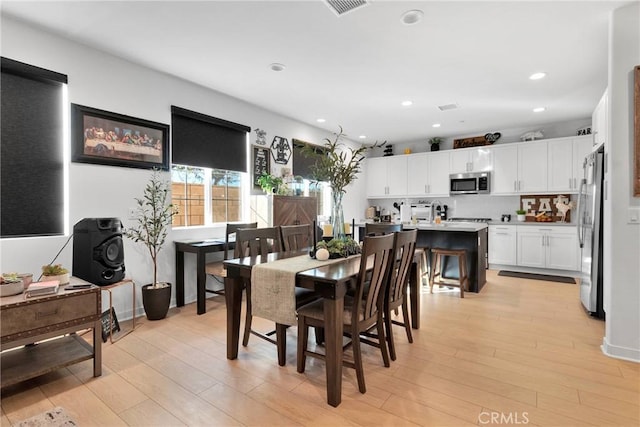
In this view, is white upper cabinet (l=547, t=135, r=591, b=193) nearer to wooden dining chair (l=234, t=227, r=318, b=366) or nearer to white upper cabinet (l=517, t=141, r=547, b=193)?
white upper cabinet (l=517, t=141, r=547, b=193)

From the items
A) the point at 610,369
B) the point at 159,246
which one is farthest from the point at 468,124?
the point at 159,246

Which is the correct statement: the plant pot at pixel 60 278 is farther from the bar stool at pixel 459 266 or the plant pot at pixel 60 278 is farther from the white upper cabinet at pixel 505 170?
the white upper cabinet at pixel 505 170

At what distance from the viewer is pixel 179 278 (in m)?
3.80

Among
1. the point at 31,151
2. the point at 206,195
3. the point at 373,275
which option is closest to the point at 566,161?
the point at 373,275

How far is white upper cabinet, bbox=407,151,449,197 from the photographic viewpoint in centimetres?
668

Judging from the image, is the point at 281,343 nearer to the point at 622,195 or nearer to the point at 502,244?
the point at 622,195

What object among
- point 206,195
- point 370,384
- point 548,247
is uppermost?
point 206,195

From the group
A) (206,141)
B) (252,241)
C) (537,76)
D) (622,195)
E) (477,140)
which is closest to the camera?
(622,195)

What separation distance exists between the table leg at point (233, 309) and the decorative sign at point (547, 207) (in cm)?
575

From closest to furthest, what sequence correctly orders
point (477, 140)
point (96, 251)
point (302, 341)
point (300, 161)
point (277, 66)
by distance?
point (302, 341) < point (96, 251) < point (277, 66) < point (300, 161) < point (477, 140)

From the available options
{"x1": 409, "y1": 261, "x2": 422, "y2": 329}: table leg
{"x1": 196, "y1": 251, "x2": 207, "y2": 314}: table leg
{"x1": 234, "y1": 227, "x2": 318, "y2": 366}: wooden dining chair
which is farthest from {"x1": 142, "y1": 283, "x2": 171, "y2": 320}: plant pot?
{"x1": 409, "y1": 261, "x2": 422, "y2": 329}: table leg

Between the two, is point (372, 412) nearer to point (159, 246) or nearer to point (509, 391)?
point (509, 391)

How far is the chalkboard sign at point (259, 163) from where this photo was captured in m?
4.79

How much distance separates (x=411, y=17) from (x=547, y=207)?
5029mm
